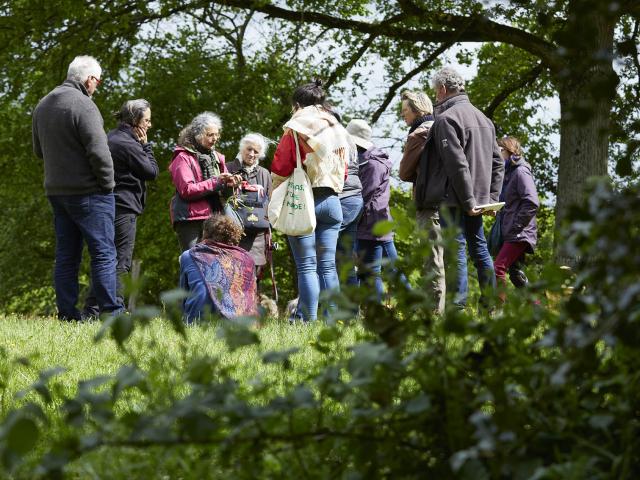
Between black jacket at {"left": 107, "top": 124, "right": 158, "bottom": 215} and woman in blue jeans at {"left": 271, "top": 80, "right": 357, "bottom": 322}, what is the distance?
1291 mm

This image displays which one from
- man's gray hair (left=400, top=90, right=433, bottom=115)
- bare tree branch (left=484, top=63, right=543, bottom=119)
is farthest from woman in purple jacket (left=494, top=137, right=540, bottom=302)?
bare tree branch (left=484, top=63, right=543, bottom=119)

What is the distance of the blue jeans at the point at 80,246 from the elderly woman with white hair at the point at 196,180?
90cm

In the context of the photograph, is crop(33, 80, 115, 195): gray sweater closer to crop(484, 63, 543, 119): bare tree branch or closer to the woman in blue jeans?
the woman in blue jeans

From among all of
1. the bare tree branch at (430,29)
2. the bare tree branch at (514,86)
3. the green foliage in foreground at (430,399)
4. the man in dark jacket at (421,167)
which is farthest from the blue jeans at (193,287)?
the bare tree branch at (514,86)

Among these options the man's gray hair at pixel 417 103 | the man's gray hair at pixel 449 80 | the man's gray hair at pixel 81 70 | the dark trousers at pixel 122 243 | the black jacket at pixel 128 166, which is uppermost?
the man's gray hair at pixel 81 70

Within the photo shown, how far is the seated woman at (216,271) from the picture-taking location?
25.5 feet

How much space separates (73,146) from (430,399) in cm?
620

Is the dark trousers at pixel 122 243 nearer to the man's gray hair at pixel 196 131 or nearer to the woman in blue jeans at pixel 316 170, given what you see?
the man's gray hair at pixel 196 131

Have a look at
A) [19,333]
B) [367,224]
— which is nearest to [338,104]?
[367,224]

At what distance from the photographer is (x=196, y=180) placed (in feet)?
29.2

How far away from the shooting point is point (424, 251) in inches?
95.7

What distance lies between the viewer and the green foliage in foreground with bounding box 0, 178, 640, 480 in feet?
6.31

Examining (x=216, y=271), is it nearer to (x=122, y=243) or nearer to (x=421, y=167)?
(x=122, y=243)

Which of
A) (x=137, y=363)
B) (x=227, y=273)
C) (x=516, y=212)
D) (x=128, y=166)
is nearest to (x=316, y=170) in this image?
(x=227, y=273)
